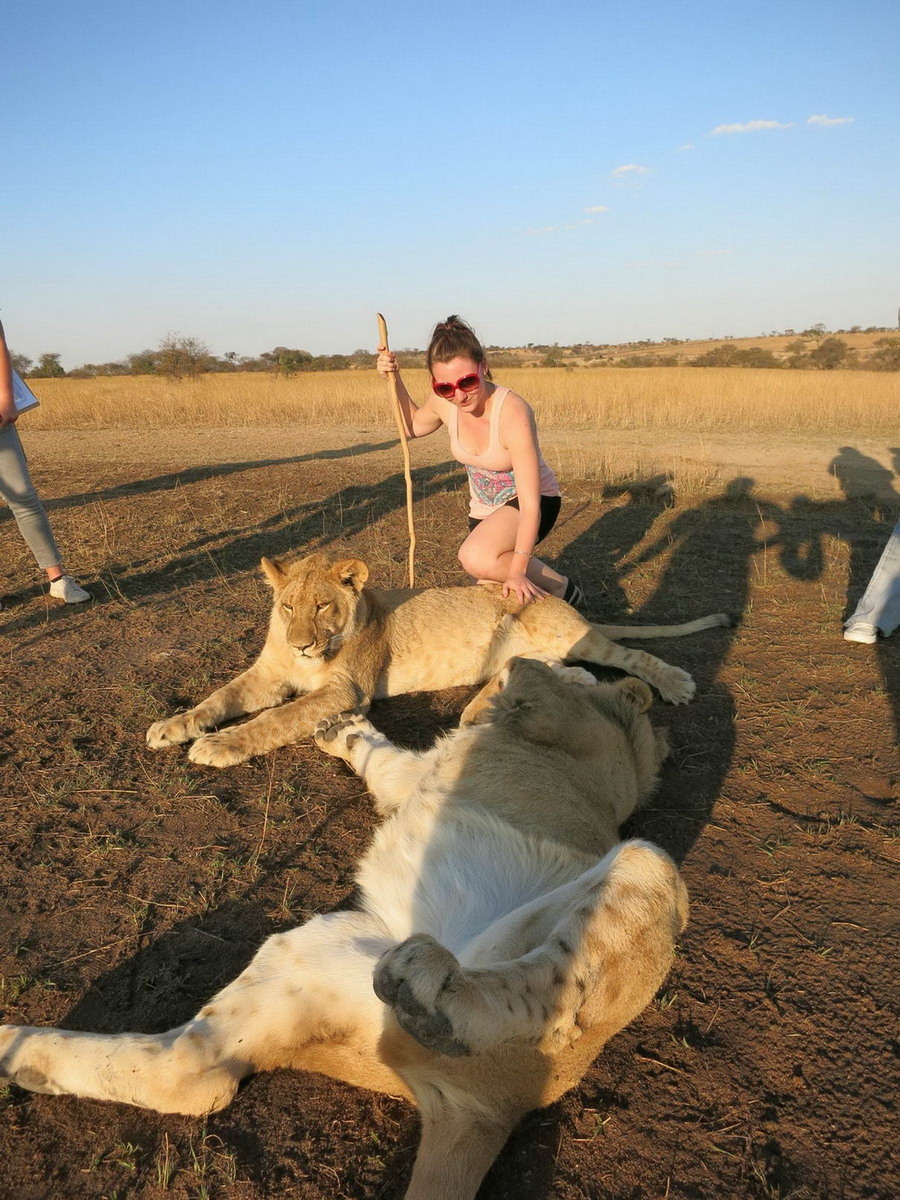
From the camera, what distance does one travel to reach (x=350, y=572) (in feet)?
14.0

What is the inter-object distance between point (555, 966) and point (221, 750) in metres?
2.19

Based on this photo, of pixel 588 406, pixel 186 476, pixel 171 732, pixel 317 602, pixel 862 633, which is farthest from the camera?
pixel 588 406

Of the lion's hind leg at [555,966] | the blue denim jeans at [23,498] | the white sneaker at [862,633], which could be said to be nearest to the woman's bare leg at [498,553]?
the white sneaker at [862,633]

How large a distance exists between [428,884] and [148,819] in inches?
55.6

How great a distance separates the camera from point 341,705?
13.4 ft

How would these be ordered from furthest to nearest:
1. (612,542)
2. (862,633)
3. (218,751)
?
1. (612,542)
2. (862,633)
3. (218,751)

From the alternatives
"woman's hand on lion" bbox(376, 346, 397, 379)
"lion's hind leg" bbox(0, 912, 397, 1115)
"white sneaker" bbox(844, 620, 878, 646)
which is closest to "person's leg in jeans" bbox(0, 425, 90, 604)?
"woman's hand on lion" bbox(376, 346, 397, 379)

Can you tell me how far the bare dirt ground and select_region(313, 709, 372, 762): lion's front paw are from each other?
96 millimetres

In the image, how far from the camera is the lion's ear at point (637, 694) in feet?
11.4

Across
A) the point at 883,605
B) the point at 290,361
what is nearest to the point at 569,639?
the point at 883,605

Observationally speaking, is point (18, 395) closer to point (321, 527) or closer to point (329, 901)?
point (321, 527)

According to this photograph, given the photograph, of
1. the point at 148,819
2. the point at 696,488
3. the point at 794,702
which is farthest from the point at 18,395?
the point at 696,488

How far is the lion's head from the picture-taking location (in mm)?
4039

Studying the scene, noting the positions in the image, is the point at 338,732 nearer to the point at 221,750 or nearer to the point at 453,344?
the point at 221,750
